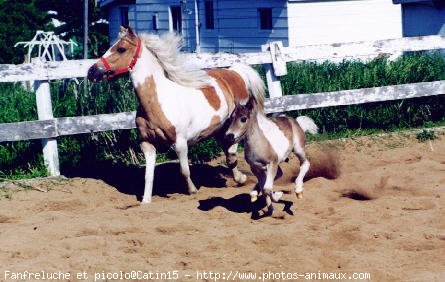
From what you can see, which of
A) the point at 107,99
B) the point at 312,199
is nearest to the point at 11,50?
the point at 107,99

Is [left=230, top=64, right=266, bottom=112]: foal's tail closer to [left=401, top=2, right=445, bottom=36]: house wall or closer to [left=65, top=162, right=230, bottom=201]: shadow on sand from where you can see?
[left=65, top=162, right=230, bottom=201]: shadow on sand

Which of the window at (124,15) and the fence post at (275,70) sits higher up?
the window at (124,15)

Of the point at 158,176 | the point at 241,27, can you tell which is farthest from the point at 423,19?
the point at 158,176

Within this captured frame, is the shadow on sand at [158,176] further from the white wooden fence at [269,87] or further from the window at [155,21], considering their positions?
the window at [155,21]

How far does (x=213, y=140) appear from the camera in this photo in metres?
10.7

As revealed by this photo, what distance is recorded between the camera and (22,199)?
8758 millimetres

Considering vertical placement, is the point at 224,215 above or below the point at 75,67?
below

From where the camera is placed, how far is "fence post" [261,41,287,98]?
10891 millimetres

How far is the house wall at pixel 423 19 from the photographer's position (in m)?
18.7

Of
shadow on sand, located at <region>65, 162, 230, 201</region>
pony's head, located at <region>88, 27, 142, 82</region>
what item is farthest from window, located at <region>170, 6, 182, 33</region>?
pony's head, located at <region>88, 27, 142, 82</region>

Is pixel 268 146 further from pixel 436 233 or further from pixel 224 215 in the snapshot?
pixel 436 233

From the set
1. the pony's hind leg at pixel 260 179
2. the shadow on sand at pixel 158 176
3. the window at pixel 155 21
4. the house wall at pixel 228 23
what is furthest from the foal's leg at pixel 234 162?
the window at pixel 155 21

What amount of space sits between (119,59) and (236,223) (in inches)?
89.3

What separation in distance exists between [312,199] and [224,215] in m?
1.01
